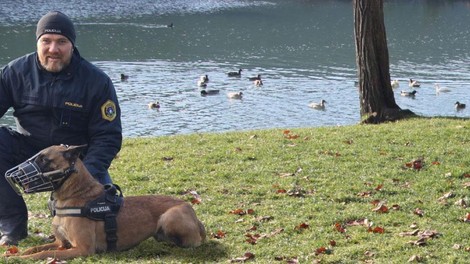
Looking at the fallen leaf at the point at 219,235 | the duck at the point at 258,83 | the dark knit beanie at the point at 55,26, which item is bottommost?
the duck at the point at 258,83

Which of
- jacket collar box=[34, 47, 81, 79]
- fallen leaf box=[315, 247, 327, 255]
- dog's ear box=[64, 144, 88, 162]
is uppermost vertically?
jacket collar box=[34, 47, 81, 79]

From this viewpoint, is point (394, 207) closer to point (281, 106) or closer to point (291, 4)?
point (281, 106)

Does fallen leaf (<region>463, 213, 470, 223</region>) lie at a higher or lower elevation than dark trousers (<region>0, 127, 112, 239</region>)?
lower

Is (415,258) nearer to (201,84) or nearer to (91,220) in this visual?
(91,220)

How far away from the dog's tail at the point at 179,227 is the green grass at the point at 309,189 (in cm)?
10

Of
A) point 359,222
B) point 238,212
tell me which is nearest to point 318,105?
point 238,212

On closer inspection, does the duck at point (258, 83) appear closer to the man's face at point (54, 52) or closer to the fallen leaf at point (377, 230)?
the fallen leaf at point (377, 230)

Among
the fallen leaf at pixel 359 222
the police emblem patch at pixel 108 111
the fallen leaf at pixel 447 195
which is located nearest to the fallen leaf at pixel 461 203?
the fallen leaf at pixel 447 195

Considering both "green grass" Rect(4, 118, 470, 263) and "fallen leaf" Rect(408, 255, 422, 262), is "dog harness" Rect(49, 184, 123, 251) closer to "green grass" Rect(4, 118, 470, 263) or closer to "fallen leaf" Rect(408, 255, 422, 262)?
"green grass" Rect(4, 118, 470, 263)

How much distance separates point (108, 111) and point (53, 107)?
542 mm

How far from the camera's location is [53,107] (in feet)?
24.4

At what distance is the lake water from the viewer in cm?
2731

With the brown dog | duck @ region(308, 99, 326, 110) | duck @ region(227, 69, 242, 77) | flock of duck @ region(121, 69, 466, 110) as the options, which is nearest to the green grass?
the brown dog

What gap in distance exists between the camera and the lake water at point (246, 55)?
27312mm
